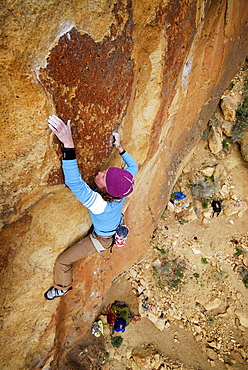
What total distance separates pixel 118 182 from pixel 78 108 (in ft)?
2.27

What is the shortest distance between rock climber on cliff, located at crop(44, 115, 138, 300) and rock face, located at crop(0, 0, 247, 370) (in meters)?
0.12

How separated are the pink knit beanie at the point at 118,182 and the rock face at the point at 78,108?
429 mm

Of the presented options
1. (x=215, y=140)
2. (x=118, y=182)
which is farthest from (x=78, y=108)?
(x=215, y=140)

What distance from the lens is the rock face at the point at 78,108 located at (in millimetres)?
1437

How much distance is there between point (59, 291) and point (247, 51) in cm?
542

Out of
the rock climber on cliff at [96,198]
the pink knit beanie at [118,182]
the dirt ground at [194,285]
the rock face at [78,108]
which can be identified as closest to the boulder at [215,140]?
the dirt ground at [194,285]

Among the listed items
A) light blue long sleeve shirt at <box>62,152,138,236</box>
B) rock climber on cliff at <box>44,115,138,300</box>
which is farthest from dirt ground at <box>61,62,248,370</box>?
light blue long sleeve shirt at <box>62,152,138,236</box>

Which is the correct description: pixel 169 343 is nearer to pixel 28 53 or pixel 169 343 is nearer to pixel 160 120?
pixel 160 120

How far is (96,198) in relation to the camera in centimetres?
182

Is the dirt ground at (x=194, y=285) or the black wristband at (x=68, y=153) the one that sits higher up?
the black wristband at (x=68, y=153)

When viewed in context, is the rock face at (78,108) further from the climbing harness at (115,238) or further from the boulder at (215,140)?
the boulder at (215,140)

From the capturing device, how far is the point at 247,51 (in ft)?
14.2

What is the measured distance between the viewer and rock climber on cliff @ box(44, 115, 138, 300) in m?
1.65

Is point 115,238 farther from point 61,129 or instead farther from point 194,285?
point 194,285
